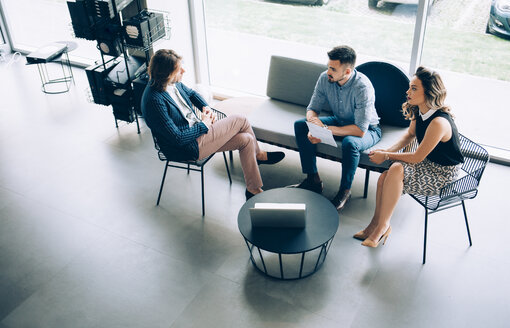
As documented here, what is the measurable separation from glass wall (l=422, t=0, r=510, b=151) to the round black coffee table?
2.05 meters

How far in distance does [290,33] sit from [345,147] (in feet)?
6.53

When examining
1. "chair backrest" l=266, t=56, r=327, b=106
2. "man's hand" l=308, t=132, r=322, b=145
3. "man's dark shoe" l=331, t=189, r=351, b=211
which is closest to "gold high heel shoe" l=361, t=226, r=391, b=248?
"man's dark shoe" l=331, t=189, r=351, b=211

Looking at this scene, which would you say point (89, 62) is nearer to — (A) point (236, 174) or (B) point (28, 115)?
(B) point (28, 115)

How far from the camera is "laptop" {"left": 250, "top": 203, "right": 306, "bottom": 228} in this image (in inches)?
112

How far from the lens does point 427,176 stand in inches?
123

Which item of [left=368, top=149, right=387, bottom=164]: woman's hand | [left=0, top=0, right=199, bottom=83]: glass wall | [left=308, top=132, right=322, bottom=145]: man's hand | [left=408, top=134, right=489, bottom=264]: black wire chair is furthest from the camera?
[left=0, top=0, right=199, bottom=83]: glass wall

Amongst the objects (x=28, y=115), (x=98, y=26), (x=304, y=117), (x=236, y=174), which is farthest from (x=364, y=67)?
Result: (x=28, y=115)

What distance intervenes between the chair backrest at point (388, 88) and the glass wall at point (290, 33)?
0.74 m

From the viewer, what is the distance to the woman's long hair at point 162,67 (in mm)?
3340

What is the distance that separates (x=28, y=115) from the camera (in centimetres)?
530

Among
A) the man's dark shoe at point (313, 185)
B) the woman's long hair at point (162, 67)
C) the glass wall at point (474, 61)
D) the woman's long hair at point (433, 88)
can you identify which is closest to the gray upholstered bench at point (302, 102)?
the man's dark shoe at point (313, 185)

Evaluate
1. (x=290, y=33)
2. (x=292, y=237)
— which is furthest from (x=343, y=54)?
(x=290, y=33)

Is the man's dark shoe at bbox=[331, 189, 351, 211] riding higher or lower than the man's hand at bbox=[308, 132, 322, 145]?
lower

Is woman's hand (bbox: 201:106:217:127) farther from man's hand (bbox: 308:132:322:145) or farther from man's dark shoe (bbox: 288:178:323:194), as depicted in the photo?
man's dark shoe (bbox: 288:178:323:194)
